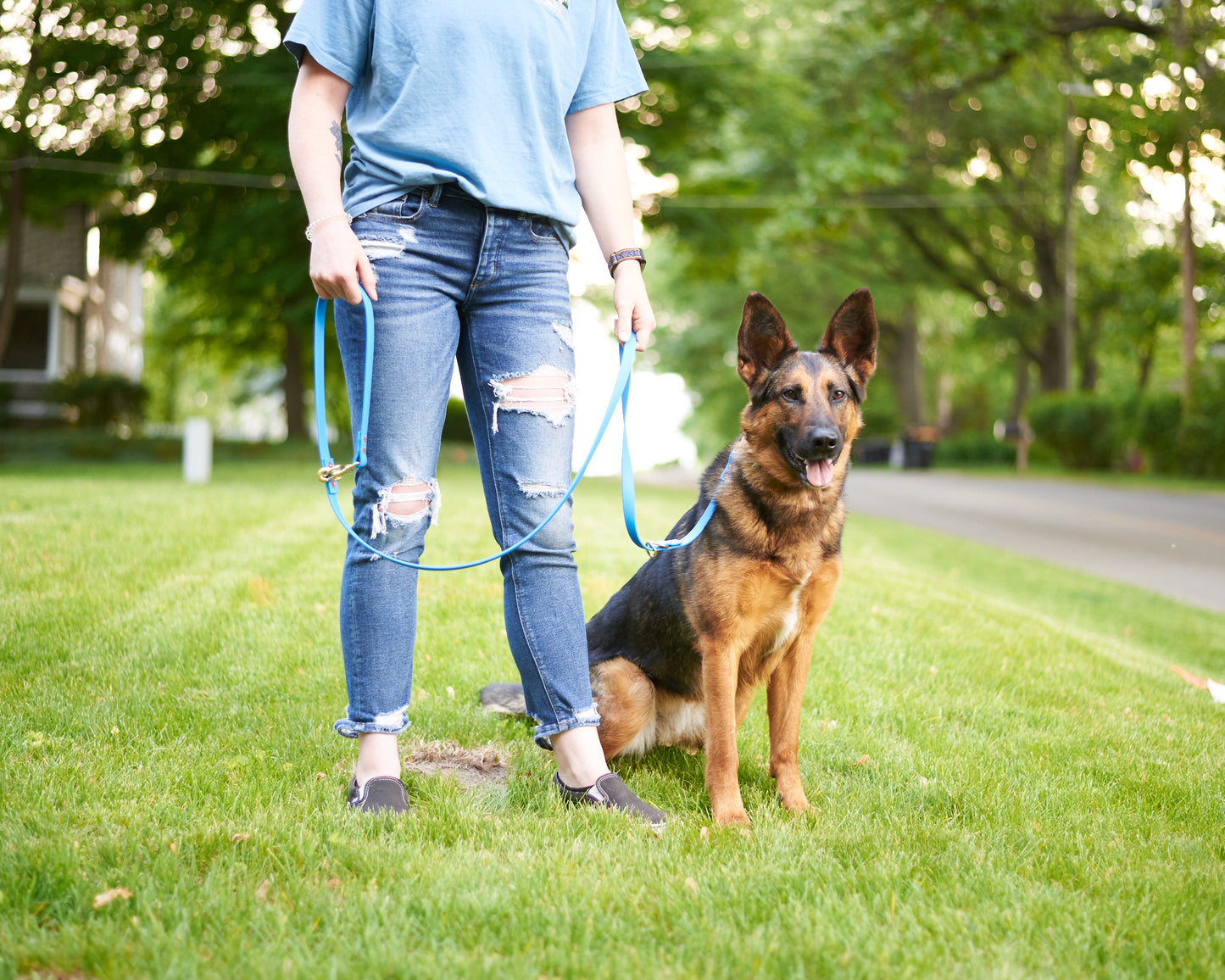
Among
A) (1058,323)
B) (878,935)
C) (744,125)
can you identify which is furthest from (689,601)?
(1058,323)

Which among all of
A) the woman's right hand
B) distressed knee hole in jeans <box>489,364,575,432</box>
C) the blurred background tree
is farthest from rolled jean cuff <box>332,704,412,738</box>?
the blurred background tree

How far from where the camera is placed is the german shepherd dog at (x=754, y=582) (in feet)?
10.1

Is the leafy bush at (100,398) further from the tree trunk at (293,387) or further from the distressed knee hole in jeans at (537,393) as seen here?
the distressed knee hole in jeans at (537,393)

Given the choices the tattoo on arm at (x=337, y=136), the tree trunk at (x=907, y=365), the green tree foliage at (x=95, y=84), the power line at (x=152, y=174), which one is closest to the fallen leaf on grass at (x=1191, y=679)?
the tattoo on arm at (x=337, y=136)

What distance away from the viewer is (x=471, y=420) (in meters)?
3.04

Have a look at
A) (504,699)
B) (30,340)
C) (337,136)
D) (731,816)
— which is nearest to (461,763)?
(504,699)

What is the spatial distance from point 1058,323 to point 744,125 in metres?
16.7

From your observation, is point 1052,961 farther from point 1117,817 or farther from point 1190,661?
point 1190,661

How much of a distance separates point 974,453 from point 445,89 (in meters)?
34.7

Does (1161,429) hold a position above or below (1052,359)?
below

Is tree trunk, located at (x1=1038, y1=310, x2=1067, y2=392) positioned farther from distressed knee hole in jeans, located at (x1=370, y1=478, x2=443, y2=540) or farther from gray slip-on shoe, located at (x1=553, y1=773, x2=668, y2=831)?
distressed knee hole in jeans, located at (x1=370, y1=478, x2=443, y2=540)

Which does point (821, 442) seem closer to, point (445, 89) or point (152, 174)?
point (445, 89)

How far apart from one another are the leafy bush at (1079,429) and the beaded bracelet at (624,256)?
2453 cm

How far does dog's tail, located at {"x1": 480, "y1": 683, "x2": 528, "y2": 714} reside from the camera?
144 inches
